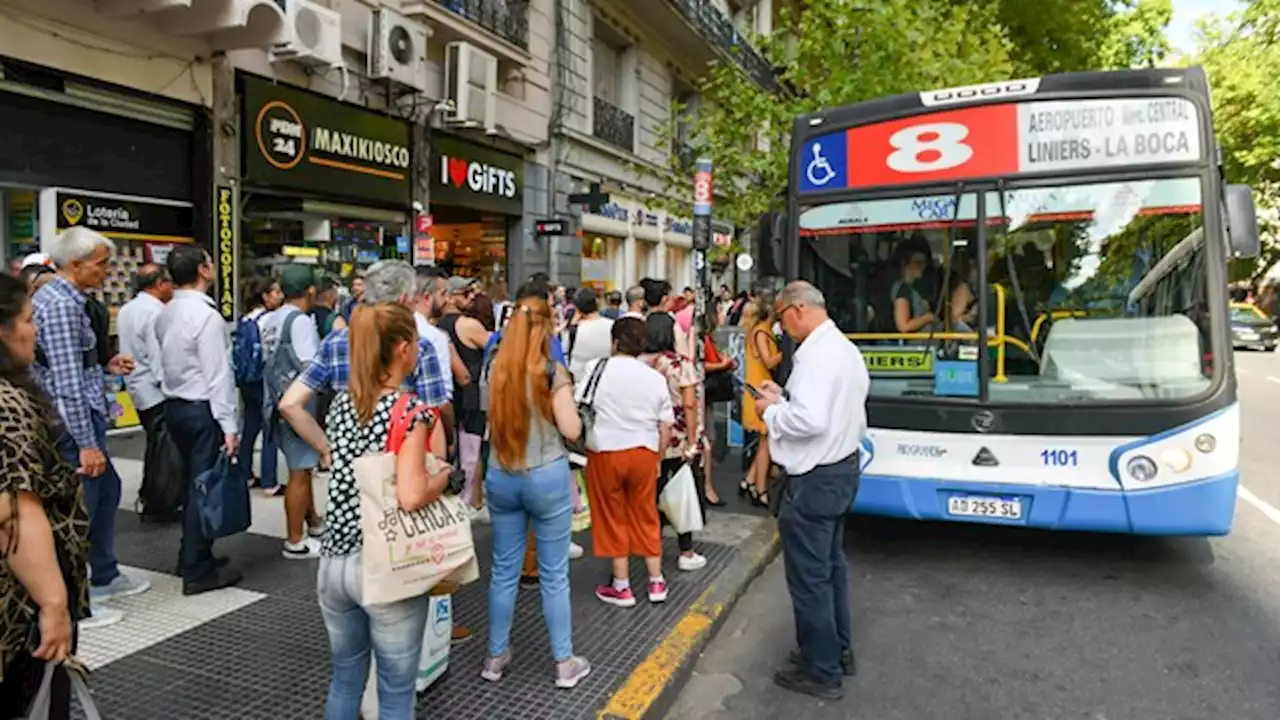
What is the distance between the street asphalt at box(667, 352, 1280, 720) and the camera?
379cm

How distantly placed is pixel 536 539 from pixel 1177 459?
3673mm

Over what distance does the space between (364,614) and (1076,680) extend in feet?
10.5

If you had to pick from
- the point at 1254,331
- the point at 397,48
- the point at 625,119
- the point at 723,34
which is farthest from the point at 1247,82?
the point at 397,48

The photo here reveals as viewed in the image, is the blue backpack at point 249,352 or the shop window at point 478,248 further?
the shop window at point 478,248

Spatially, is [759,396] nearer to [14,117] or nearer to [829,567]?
[829,567]

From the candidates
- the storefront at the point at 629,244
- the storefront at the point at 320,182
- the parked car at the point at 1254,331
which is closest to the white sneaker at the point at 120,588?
the storefront at the point at 320,182

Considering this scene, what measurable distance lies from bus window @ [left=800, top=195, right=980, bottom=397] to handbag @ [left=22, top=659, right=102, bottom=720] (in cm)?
462

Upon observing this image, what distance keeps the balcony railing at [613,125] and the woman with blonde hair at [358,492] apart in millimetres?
16230

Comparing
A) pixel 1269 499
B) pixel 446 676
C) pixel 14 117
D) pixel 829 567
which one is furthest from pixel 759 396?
pixel 14 117

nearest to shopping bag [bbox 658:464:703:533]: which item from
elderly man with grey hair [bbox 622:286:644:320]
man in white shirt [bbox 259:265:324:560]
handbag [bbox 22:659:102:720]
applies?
man in white shirt [bbox 259:265:324:560]

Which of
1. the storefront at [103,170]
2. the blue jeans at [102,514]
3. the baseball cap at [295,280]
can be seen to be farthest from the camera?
the storefront at [103,170]

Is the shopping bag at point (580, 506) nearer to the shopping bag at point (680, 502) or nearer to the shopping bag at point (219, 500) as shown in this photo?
the shopping bag at point (680, 502)

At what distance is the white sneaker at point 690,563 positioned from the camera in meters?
5.39

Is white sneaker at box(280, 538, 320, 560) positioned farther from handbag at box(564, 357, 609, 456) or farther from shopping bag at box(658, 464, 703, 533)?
shopping bag at box(658, 464, 703, 533)
